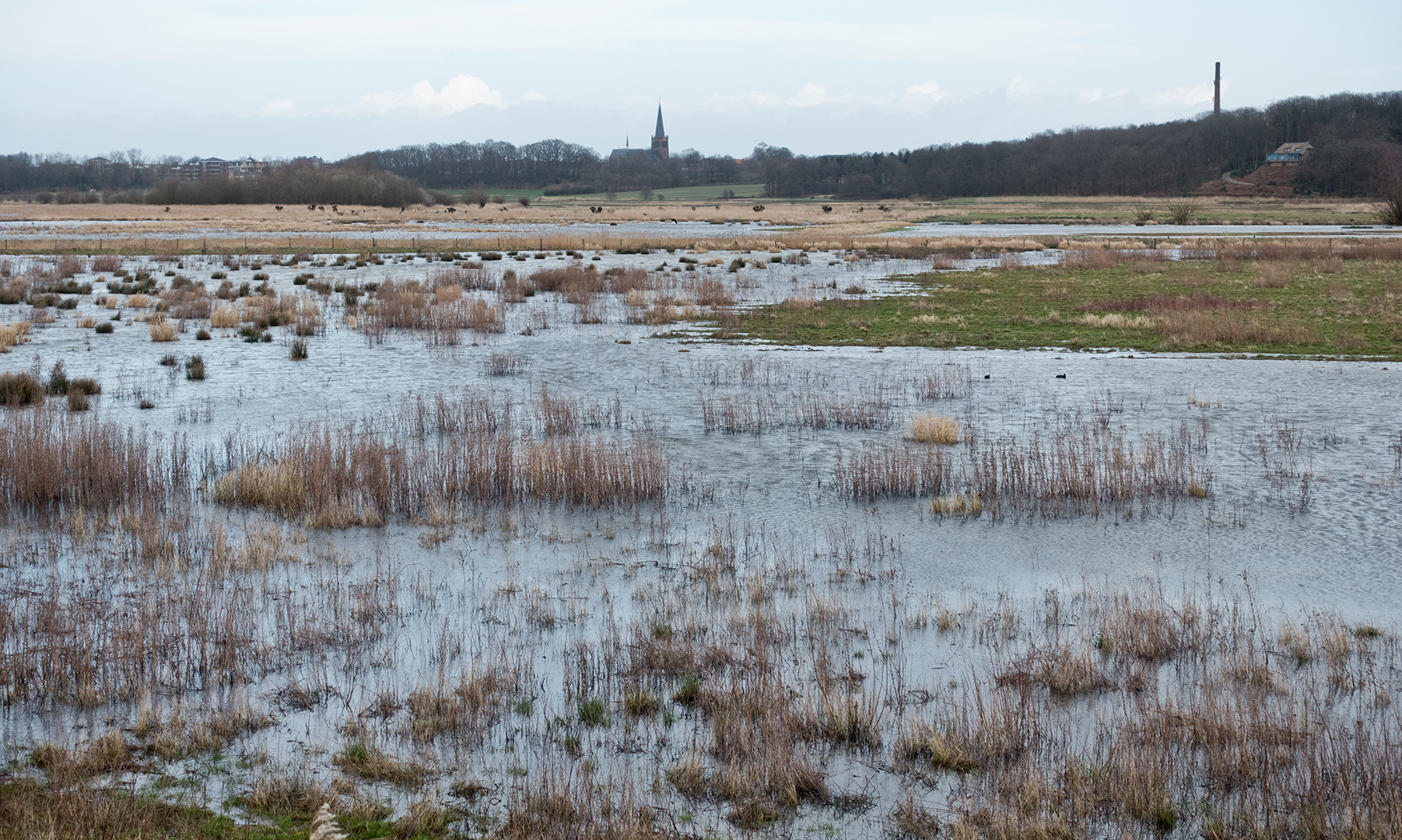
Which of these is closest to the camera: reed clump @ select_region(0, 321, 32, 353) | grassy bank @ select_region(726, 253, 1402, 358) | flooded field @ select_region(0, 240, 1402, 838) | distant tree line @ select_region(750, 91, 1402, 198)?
flooded field @ select_region(0, 240, 1402, 838)

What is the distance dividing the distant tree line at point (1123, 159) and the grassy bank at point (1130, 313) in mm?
124953

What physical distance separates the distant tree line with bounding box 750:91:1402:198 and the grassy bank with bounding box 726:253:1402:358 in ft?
410

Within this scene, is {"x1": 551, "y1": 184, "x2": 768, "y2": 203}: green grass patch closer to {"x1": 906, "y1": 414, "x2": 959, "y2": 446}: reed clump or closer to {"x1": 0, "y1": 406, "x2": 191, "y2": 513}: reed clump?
{"x1": 906, "y1": 414, "x2": 959, "y2": 446}: reed clump

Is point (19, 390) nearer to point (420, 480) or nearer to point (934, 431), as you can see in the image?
point (420, 480)

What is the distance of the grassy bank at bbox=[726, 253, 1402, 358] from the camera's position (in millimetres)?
26219

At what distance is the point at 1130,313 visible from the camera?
102 ft

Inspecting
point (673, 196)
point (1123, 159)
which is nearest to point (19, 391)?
point (673, 196)

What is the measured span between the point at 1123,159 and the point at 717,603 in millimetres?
183553

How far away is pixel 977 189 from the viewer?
17638 cm

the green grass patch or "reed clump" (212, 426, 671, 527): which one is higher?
the green grass patch

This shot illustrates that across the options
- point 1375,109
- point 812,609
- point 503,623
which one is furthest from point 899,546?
point 1375,109

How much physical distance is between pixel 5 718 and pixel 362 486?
5959 millimetres

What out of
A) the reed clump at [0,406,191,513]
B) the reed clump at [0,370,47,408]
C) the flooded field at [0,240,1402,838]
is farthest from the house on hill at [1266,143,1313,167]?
the reed clump at [0,406,191,513]

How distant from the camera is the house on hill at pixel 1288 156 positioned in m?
153
